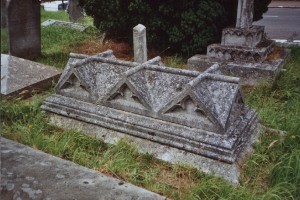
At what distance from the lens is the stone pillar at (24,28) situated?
6.28 metres

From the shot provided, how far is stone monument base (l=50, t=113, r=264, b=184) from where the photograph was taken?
2.88 metres

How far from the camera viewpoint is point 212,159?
9.64 feet

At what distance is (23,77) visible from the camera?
475cm

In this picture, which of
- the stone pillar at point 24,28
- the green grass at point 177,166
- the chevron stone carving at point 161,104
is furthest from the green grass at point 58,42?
the chevron stone carving at point 161,104

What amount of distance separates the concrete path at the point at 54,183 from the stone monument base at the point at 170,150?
3.42 feet

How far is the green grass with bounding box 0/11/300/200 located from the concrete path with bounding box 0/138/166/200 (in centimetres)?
61

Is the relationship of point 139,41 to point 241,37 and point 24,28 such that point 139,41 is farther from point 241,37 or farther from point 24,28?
point 24,28

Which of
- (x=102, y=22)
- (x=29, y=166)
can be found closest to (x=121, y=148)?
(x=29, y=166)

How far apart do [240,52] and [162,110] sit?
2936mm

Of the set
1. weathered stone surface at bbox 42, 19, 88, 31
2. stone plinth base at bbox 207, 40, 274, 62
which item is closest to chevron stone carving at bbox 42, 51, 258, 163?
stone plinth base at bbox 207, 40, 274, 62

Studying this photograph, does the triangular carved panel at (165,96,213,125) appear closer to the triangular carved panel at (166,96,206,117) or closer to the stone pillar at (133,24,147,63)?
the triangular carved panel at (166,96,206,117)

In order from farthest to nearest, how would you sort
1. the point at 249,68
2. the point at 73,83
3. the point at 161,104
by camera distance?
the point at 249,68, the point at 73,83, the point at 161,104

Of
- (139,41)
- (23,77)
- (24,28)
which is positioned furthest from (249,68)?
(24,28)

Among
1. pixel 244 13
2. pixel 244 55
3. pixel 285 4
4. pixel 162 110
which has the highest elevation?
pixel 285 4
